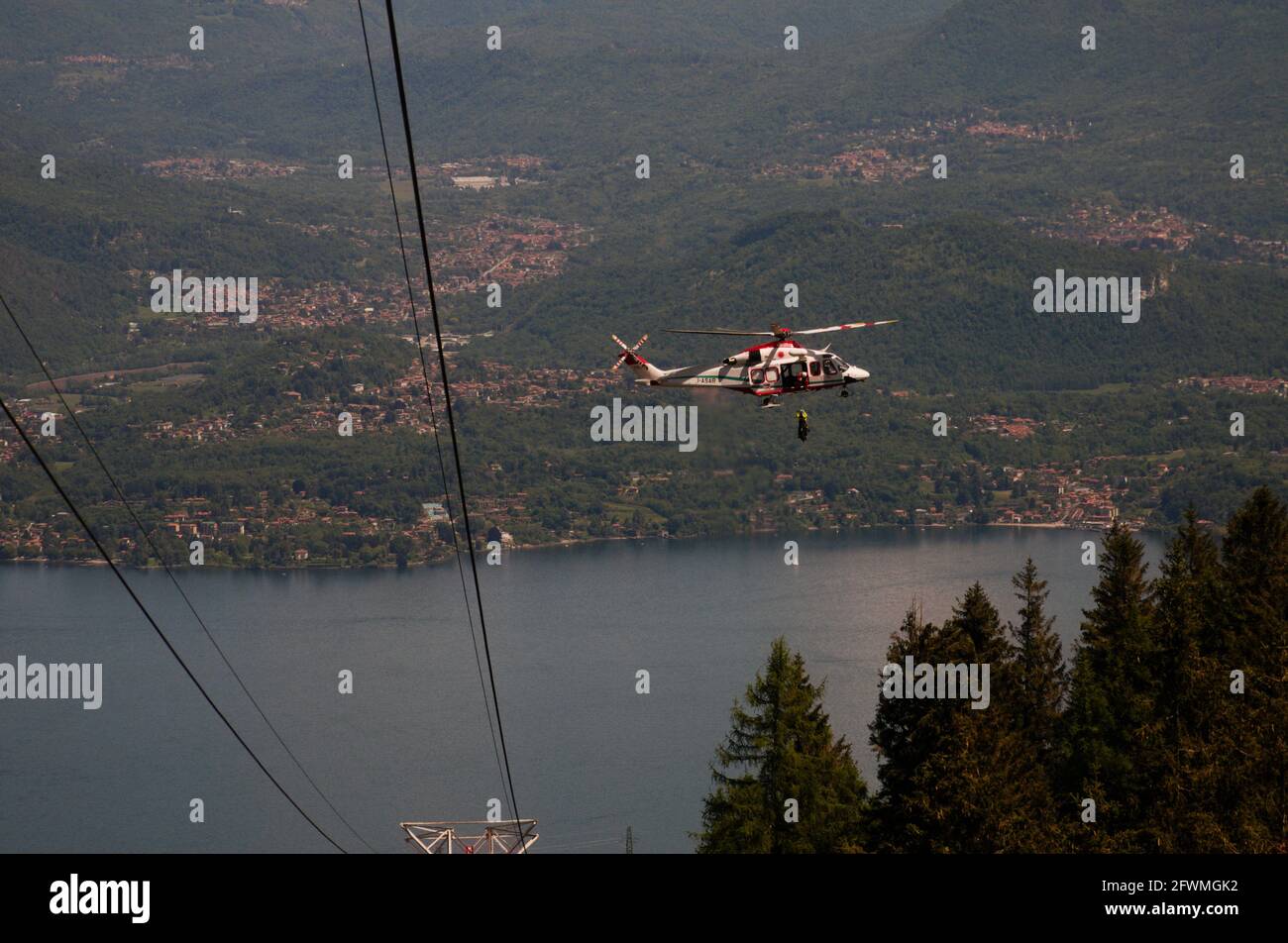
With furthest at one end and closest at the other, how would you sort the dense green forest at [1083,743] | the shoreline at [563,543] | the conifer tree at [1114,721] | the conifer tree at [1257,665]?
the shoreline at [563,543]
the conifer tree at [1114,721]
the dense green forest at [1083,743]
the conifer tree at [1257,665]

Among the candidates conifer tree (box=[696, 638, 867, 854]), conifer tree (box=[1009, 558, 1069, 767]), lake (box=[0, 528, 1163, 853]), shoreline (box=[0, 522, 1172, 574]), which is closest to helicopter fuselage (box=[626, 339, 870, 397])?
conifer tree (box=[696, 638, 867, 854])

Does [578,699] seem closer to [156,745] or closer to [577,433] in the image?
[156,745]

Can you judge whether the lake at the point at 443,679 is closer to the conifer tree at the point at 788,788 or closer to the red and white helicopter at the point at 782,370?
the conifer tree at the point at 788,788

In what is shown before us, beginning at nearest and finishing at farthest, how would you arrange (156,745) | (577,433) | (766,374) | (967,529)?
(766,374) < (156,745) < (967,529) < (577,433)

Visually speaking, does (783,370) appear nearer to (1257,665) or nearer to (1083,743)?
(1257,665)

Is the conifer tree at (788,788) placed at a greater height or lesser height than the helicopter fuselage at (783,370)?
lesser

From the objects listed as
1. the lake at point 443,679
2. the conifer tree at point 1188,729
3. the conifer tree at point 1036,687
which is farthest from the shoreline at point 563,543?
the conifer tree at point 1188,729

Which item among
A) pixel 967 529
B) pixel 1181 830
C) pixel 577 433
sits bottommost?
pixel 1181 830
